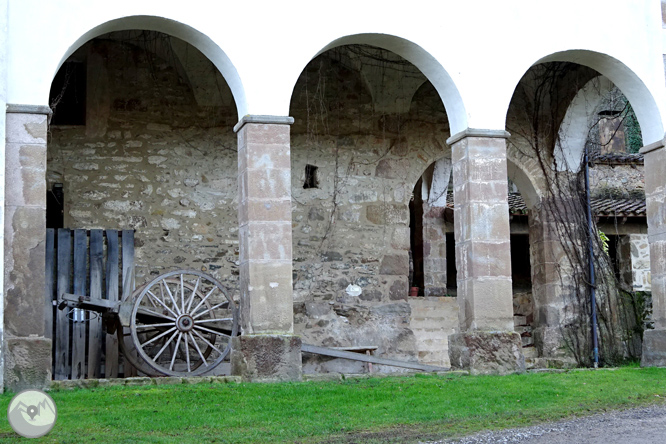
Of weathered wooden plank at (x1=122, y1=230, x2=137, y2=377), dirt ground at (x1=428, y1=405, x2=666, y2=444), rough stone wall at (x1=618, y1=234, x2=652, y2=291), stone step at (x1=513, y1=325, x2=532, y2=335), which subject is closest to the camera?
dirt ground at (x1=428, y1=405, x2=666, y2=444)

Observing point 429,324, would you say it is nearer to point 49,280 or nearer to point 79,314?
point 79,314

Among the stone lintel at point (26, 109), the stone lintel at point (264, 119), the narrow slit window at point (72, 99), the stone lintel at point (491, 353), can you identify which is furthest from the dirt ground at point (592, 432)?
the narrow slit window at point (72, 99)

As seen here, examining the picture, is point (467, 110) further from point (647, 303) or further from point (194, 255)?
point (647, 303)

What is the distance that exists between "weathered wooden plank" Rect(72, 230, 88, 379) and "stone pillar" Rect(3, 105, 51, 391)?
2198 mm

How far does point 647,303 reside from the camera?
12.3m

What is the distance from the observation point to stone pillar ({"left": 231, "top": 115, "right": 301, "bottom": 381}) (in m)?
7.95

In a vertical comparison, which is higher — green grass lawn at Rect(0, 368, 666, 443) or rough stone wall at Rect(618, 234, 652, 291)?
rough stone wall at Rect(618, 234, 652, 291)

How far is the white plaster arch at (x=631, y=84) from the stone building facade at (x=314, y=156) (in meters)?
0.02

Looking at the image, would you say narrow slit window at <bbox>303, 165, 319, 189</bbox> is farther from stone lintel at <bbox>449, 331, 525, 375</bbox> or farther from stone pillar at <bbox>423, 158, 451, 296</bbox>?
stone pillar at <bbox>423, 158, 451, 296</bbox>

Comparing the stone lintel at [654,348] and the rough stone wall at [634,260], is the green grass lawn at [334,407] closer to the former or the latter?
the stone lintel at [654,348]

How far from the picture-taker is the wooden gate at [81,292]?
383 inches

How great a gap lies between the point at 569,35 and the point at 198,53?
4285mm

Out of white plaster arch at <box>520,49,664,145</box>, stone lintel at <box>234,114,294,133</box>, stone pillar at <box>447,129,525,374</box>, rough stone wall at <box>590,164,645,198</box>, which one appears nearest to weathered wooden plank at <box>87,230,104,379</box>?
stone lintel at <box>234,114,294,133</box>

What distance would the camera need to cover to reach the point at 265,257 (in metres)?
8.14
